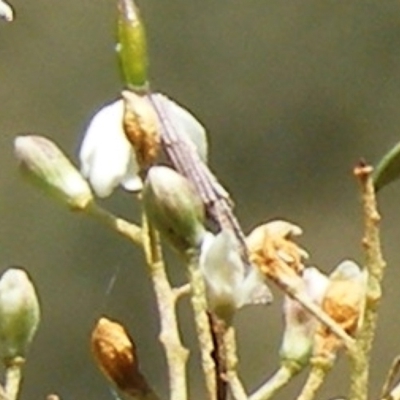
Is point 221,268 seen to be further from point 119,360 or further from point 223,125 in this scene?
point 223,125

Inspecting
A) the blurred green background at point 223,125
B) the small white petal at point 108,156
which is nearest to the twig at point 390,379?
the small white petal at point 108,156

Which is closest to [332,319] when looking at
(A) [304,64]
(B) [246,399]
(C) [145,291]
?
(B) [246,399]

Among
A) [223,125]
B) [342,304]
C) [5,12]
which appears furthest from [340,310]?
[223,125]

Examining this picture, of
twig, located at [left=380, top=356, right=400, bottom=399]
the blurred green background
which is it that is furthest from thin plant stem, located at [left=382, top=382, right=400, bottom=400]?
the blurred green background

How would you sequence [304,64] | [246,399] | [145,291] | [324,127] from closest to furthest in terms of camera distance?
[246,399] < [145,291] < [324,127] < [304,64]

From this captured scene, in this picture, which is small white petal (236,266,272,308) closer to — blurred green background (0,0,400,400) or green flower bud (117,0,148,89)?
green flower bud (117,0,148,89)

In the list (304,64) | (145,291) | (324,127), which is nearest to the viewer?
(145,291)

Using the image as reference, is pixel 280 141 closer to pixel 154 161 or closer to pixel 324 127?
pixel 324 127
